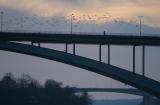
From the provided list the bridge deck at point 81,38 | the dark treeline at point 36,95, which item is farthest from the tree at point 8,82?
the bridge deck at point 81,38

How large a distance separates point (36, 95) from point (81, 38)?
3364 centimetres

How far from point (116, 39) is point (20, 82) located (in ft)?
168

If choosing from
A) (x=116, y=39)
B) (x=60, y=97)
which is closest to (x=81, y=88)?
(x=60, y=97)

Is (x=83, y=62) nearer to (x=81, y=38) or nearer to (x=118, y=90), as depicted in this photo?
(x=81, y=38)

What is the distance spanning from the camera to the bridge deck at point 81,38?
67188 millimetres

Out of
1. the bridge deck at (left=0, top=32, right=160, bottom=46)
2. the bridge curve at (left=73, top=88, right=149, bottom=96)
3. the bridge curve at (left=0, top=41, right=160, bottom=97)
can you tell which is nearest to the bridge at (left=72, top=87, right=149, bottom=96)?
the bridge curve at (left=73, top=88, right=149, bottom=96)

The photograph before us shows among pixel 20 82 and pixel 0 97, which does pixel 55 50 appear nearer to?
pixel 0 97

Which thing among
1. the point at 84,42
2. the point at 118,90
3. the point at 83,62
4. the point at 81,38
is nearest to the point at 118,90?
the point at 118,90

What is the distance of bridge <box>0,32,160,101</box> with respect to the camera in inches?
2628

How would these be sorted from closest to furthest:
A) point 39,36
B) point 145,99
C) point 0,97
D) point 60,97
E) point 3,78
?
point 39,36, point 0,97, point 60,97, point 3,78, point 145,99

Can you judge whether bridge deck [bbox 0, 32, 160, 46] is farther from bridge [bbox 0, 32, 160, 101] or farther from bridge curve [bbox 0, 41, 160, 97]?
bridge curve [bbox 0, 41, 160, 97]

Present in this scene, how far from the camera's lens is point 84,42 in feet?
224

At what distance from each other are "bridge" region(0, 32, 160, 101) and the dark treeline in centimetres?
2552

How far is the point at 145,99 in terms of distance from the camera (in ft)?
428
